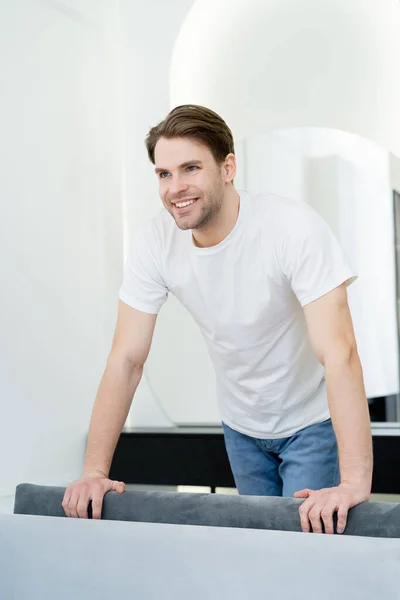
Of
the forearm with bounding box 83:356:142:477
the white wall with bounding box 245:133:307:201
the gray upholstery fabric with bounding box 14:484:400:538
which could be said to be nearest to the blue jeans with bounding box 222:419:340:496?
the forearm with bounding box 83:356:142:477

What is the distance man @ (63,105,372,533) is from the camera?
1.70 metres

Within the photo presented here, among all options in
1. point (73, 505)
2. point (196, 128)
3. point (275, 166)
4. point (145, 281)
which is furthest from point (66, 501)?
point (275, 166)

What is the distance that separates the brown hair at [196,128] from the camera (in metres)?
1.85

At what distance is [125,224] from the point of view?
3900 mm

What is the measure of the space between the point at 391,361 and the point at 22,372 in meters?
1.47

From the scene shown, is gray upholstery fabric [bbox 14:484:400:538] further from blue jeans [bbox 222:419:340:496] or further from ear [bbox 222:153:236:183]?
ear [bbox 222:153:236:183]

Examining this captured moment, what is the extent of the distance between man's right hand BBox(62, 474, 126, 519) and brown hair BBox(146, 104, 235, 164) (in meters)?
0.77

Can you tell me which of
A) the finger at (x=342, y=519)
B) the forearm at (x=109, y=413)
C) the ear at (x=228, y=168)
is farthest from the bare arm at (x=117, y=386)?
the finger at (x=342, y=519)

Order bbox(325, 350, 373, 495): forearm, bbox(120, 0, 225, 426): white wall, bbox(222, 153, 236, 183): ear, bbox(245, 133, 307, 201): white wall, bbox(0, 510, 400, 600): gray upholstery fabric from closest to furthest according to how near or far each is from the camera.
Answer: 1. bbox(0, 510, 400, 600): gray upholstery fabric
2. bbox(325, 350, 373, 495): forearm
3. bbox(222, 153, 236, 183): ear
4. bbox(245, 133, 307, 201): white wall
5. bbox(120, 0, 225, 426): white wall

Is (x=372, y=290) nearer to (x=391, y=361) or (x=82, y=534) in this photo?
(x=391, y=361)

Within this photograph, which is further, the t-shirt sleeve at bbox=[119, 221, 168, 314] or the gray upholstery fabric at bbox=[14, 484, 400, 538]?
the t-shirt sleeve at bbox=[119, 221, 168, 314]

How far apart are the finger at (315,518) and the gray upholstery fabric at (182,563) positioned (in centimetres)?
9

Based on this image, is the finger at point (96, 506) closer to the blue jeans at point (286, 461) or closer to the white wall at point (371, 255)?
the blue jeans at point (286, 461)

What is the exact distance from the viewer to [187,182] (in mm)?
1865
